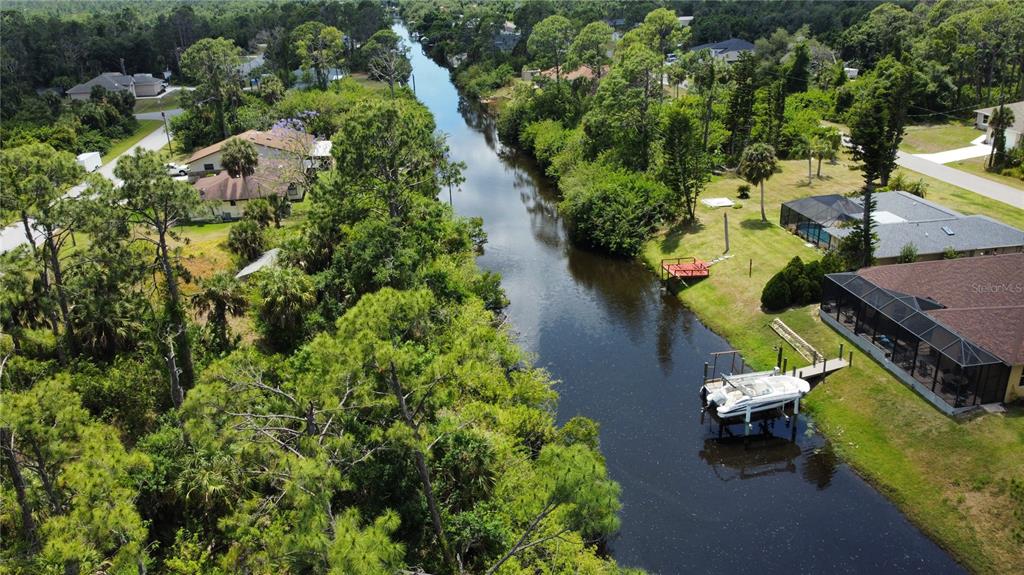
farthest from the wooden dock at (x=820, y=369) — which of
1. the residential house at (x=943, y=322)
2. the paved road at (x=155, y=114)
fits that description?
the paved road at (x=155, y=114)

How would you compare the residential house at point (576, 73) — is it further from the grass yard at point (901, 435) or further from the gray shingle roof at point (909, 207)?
the grass yard at point (901, 435)

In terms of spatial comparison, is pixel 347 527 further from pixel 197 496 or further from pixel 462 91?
pixel 462 91

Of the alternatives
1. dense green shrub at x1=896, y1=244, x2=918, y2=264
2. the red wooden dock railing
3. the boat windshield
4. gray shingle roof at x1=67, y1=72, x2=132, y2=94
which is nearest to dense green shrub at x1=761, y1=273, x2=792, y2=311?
the red wooden dock railing

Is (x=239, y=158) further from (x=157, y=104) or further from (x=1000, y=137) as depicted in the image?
(x=1000, y=137)

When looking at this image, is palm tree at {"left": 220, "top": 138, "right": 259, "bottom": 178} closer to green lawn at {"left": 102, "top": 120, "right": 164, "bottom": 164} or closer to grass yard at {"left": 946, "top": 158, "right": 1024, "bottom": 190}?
green lawn at {"left": 102, "top": 120, "right": 164, "bottom": 164}

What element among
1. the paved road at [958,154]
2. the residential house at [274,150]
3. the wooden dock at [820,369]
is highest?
the residential house at [274,150]
